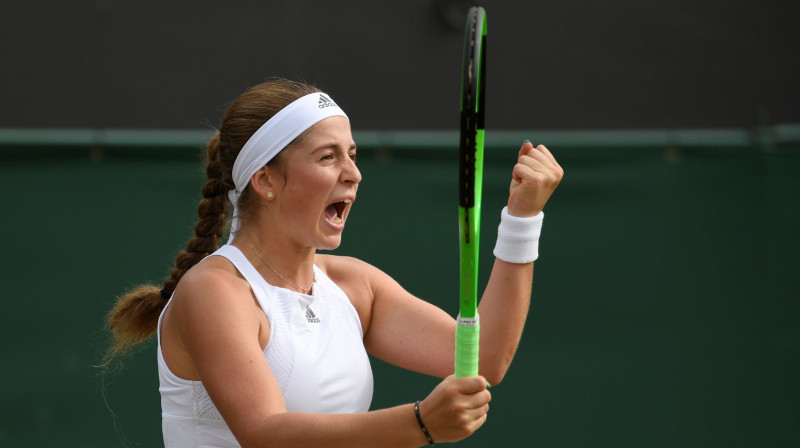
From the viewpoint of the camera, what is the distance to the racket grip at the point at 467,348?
171 centimetres

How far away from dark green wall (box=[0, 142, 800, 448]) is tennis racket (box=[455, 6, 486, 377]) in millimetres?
1740

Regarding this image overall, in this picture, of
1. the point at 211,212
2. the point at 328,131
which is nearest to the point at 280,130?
the point at 328,131

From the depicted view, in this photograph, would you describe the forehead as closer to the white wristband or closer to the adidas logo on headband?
the adidas logo on headband

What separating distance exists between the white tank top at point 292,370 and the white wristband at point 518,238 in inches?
16.1

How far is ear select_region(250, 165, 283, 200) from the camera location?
2.16m

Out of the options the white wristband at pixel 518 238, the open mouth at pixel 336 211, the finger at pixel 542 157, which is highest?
the finger at pixel 542 157

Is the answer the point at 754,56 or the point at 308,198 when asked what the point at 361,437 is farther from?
the point at 754,56

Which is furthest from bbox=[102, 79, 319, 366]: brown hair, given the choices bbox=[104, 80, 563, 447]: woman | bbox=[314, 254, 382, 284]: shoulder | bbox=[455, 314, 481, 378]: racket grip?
bbox=[455, 314, 481, 378]: racket grip

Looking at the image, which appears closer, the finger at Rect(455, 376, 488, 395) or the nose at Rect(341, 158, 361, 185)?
the finger at Rect(455, 376, 488, 395)

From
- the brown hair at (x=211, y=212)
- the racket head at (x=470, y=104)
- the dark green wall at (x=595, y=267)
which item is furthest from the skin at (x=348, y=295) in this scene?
the dark green wall at (x=595, y=267)

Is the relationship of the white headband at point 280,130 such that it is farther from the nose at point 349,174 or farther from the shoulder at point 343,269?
the shoulder at point 343,269

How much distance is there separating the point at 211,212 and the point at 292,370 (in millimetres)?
514

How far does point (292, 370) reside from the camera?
205 cm

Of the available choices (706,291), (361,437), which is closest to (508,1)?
(706,291)
